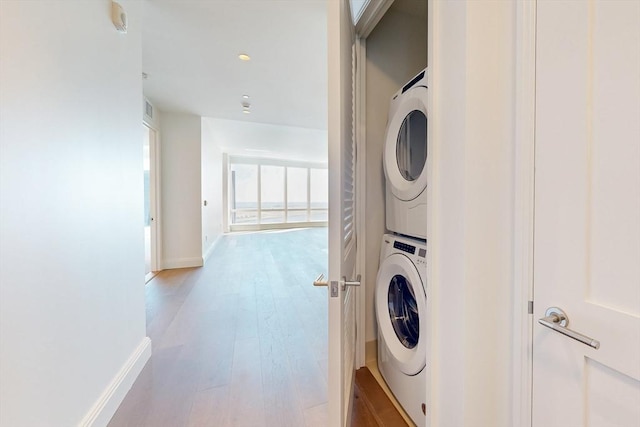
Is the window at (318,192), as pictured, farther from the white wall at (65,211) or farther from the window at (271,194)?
the white wall at (65,211)

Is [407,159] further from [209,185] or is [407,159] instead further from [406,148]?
[209,185]

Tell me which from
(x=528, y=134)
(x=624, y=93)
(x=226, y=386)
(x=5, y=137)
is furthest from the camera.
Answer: (x=226, y=386)

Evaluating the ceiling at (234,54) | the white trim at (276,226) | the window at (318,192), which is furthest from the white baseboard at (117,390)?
the window at (318,192)

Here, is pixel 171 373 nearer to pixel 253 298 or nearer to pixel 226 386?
pixel 226 386

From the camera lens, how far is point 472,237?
2.47ft

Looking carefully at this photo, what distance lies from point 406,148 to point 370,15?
0.76 m

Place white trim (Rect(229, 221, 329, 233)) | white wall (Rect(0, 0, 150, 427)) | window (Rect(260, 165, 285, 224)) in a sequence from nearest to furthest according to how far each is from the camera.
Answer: white wall (Rect(0, 0, 150, 427)) → white trim (Rect(229, 221, 329, 233)) → window (Rect(260, 165, 285, 224))

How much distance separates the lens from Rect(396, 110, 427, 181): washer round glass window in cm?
139

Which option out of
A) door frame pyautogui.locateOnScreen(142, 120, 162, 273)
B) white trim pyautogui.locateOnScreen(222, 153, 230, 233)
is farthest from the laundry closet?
white trim pyautogui.locateOnScreen(222, 153, 230, 233)

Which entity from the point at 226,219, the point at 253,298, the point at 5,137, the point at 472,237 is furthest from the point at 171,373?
the point at 226,219

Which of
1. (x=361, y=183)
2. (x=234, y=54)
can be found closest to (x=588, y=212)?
(x=361, y=183)

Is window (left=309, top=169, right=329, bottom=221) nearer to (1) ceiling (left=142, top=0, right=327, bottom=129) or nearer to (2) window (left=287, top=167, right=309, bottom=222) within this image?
(2) window (left=287, top=167, right=309, bottom=222)

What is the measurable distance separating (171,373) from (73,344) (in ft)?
2.51

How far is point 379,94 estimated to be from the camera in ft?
5.58
